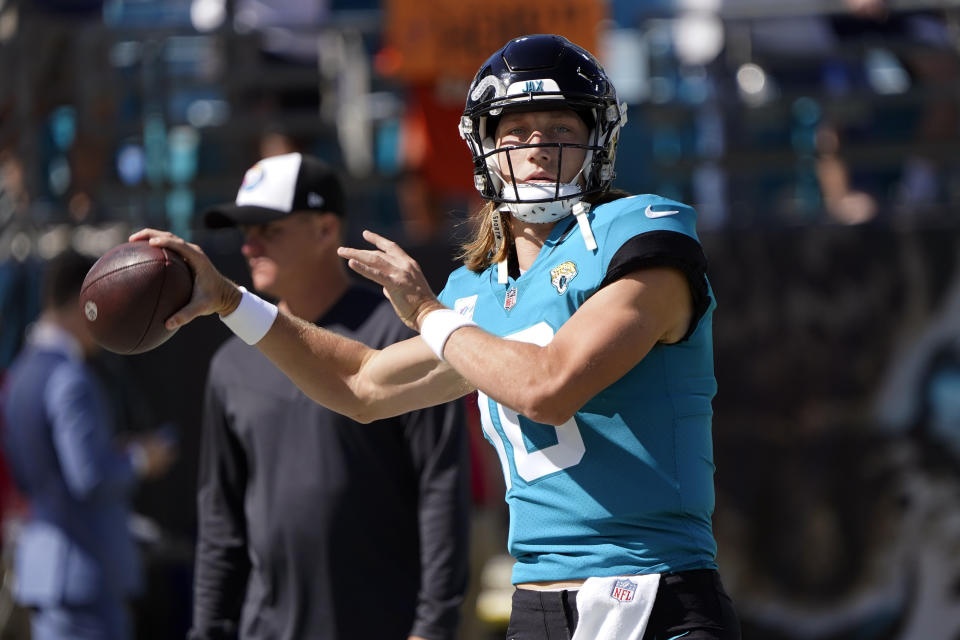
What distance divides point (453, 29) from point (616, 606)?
499 cm

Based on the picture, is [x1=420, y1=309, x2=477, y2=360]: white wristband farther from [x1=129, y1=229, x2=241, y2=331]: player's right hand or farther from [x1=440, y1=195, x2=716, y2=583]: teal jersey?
[x1=129, y1=229, x2=241, y2=331]: player's right hand

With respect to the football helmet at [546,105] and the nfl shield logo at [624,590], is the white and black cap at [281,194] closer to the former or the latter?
the football helmet at [546,105]

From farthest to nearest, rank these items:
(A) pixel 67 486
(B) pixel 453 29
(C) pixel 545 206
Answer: (B) pixel 453 29 < (A) pixel 67 486 < (C) pixel 545 206

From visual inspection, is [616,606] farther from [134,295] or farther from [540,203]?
Answer: [134,295]

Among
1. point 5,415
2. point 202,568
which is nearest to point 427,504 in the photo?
point 202,568

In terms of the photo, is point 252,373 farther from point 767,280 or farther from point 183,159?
point 183,159

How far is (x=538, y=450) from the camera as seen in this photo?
9.27 ft

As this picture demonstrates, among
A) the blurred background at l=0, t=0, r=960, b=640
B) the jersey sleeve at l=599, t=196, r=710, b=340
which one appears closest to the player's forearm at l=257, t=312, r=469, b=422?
the jersey sleeve at l=599, t=196, r=710, b=340

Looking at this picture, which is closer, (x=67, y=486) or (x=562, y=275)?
(x=562, y=275)

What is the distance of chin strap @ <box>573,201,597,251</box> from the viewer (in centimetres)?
280

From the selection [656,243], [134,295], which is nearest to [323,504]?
[134,295]

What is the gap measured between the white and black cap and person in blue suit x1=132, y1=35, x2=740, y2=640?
1.19 m

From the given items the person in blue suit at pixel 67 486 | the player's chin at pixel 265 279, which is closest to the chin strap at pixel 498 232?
the player's chin at pixel 265 279

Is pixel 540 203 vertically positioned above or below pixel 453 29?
below
